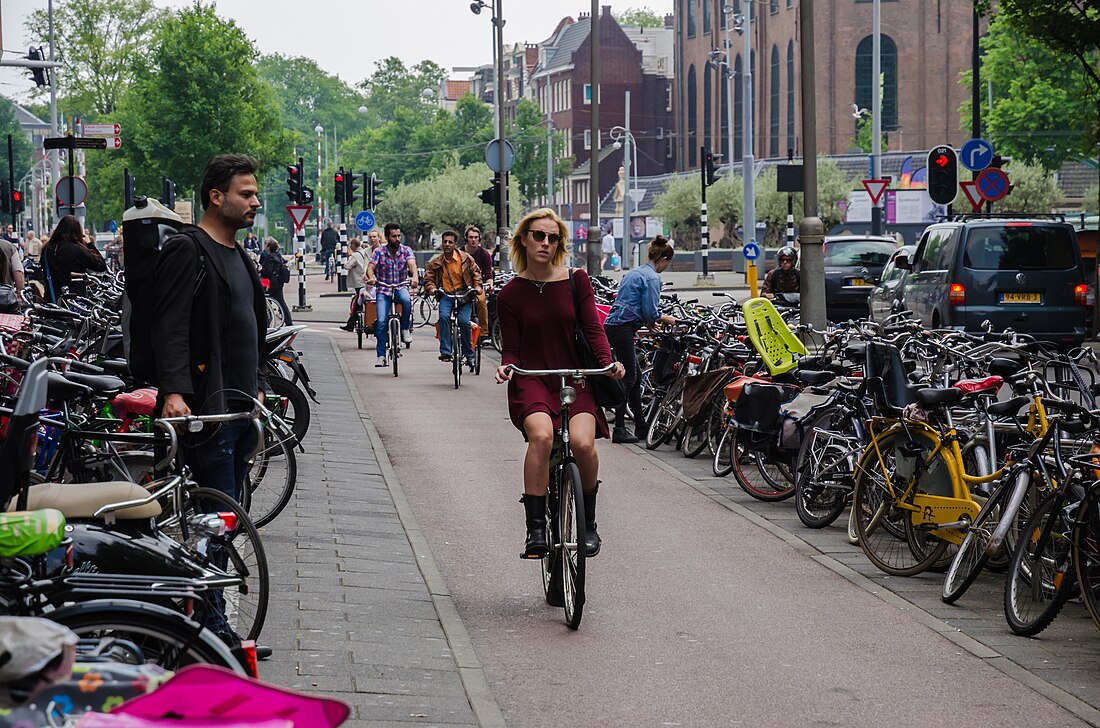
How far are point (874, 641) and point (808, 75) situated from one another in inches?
410

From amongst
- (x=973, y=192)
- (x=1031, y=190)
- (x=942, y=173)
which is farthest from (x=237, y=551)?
(x=1031, y=190)

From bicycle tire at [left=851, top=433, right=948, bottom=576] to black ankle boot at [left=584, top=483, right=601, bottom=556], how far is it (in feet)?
5.91

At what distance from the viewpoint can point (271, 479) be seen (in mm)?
8781

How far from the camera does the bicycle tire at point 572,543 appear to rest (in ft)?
21.8

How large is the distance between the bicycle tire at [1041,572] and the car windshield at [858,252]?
2271 cm

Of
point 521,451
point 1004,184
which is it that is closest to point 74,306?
point 521,451

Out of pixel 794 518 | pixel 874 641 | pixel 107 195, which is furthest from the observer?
pixel 107 195

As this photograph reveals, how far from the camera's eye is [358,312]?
26.0m

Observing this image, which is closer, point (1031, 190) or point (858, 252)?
point (858, 252)

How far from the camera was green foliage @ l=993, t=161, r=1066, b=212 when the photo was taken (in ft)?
221

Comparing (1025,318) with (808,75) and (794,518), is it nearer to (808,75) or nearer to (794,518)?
(808,75)

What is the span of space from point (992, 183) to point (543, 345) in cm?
1955

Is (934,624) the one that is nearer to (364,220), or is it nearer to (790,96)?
(364,220)

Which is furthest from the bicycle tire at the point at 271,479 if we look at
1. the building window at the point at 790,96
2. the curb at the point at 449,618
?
the building window at the point at 790,96
